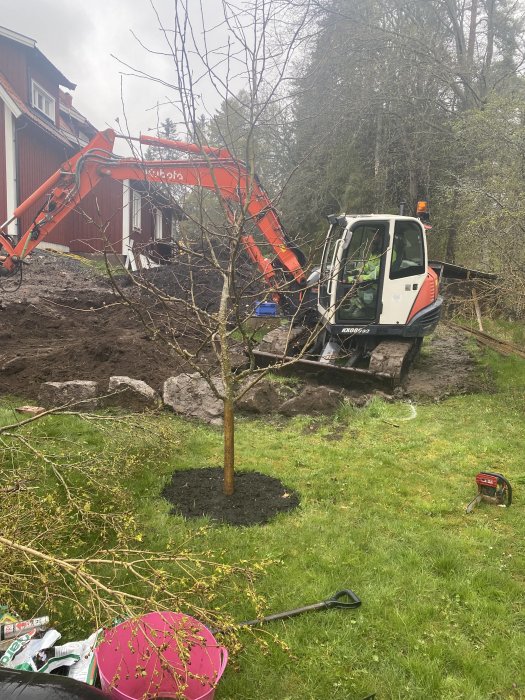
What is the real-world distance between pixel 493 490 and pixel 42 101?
895 inches

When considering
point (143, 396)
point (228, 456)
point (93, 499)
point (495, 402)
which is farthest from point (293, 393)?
point (93, 499)

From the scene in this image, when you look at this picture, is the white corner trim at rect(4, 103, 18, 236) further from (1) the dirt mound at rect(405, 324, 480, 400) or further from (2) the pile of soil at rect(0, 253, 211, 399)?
(1) the dirt mound at rect(405, 324, 480, 400)

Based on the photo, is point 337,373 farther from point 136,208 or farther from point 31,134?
point 136,208

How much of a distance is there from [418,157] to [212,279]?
9.06 meters

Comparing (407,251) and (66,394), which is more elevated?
(407,251)

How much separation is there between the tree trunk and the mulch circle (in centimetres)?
9

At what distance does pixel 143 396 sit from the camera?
6.12 m

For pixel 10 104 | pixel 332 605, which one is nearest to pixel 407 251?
pixel 332 605

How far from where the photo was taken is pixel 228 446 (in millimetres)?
4059

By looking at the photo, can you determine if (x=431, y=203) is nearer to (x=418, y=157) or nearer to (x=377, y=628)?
(x=418, y=157)

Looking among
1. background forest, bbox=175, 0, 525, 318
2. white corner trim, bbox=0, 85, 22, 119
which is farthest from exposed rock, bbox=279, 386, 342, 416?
white corner trim, bbox=0, 85, 22, 119

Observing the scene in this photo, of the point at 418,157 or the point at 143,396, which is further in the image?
the point at 418,157

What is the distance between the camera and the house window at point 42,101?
64.7 ft

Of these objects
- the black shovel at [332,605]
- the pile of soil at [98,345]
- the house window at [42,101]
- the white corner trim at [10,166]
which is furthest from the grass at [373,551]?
the house window at [42,101]
